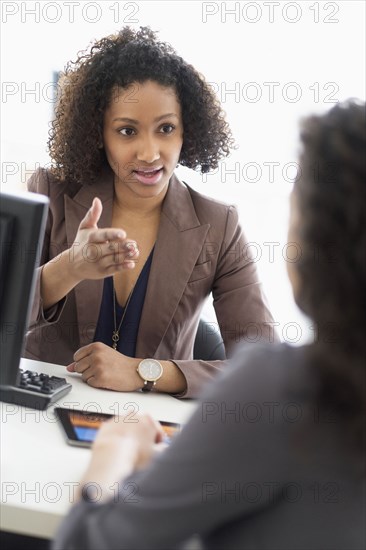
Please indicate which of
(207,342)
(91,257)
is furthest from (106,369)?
(207,342)

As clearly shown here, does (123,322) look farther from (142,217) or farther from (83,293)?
(142,217)

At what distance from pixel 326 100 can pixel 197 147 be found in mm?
1113

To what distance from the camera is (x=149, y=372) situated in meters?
1.51

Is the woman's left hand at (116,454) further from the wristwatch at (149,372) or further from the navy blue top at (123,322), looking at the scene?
the navy blue top at (123,322)

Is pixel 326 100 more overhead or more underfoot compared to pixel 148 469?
more overhead

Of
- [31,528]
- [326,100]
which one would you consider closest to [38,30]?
[326,100]

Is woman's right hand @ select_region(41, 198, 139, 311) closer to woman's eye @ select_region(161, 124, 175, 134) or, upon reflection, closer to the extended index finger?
the extended index finger

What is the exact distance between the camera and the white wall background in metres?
3.01

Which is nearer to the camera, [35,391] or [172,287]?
[35,391]

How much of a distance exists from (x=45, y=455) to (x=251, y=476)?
19.8 inches

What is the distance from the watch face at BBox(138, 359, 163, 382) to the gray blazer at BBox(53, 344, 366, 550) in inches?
27.9

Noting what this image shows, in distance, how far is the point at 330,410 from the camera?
0.76 meters

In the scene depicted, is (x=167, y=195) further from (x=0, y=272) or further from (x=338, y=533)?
(x=338, y=533)

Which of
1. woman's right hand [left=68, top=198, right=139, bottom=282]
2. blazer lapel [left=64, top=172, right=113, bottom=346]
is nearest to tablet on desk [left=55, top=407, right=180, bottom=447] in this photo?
woman's right hand [left=68, top=198, right=139, bottom=282]
